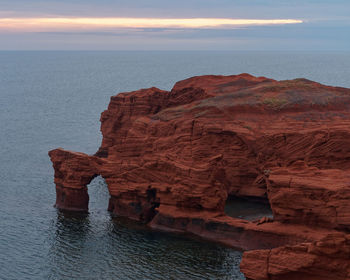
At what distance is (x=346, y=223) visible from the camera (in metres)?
44.0

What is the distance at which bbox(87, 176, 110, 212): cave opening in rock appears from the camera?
65.6 meters

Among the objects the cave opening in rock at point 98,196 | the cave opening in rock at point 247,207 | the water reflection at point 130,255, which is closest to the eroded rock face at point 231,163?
the cave opening in rock at point 247,207

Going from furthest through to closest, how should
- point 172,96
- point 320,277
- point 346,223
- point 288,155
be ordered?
point 172,96, point 288,155, point 346,223, point 320,277

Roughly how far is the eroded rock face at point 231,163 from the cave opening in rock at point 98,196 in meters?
2.32

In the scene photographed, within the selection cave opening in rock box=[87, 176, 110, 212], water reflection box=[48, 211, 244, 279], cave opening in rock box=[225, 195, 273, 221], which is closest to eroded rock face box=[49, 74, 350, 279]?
cave opening in rock box=[225, 195, 273, 221]

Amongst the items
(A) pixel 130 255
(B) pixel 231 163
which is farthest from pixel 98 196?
(A) pixel 130 255

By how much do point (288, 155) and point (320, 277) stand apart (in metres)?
25.5

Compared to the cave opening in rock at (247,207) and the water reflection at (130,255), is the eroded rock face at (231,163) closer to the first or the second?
the cave opening in rock at (247,207)

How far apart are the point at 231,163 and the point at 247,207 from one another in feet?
16.3

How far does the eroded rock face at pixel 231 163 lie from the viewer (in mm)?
47219

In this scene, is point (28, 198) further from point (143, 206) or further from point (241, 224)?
point (241, 224)

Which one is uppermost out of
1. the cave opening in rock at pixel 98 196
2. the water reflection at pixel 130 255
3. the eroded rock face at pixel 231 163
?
the eroded rock face at pixel 231 163

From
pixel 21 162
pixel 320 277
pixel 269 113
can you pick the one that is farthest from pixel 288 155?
pixel 21 162

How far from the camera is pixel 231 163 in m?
66.2
